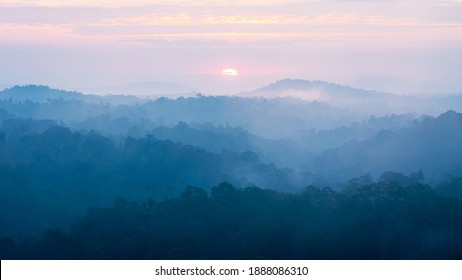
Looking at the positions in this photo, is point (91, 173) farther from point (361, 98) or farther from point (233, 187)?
point (361, 98)

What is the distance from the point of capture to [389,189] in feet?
95.5

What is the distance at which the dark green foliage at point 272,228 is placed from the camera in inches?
1010

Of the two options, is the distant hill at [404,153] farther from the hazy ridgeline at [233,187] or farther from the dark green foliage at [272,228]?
the dark green foliage at [272,228]

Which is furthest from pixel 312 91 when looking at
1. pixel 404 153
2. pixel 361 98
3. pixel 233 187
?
pixel 233 187

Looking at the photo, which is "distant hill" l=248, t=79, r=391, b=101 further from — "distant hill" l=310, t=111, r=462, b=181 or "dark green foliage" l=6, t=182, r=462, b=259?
"dark green foliage" l=6, t=182, r=462, b=259

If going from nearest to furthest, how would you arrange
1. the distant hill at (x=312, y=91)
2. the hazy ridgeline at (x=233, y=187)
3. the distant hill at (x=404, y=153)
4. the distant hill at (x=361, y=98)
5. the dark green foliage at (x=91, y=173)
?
the hazy ridgeline at (x=233, y=187)
the dark green foliage at (x=91, y=173)
the distant hill at (x=404, y=153)
the distant hill at (x=361, y=98)
the distant hill at (x=312, y=91)

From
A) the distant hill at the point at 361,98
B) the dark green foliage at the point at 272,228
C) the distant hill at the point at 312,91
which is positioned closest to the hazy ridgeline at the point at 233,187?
the dark green foliage at the point at 272,228

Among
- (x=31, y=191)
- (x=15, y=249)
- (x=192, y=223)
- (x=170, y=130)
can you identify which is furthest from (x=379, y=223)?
(x=170, y=130)

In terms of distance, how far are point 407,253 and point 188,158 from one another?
26.1 m

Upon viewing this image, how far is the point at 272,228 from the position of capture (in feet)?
89.0

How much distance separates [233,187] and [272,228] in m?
5.79

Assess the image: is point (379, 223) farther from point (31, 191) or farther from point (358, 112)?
point (358, 112)

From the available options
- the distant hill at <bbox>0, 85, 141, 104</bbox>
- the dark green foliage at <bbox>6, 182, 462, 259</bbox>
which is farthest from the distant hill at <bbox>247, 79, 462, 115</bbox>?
the dark green foliage at <bbox>6, 182, 462, 259</bbox>

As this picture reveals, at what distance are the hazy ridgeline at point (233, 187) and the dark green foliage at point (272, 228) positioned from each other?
6cm
